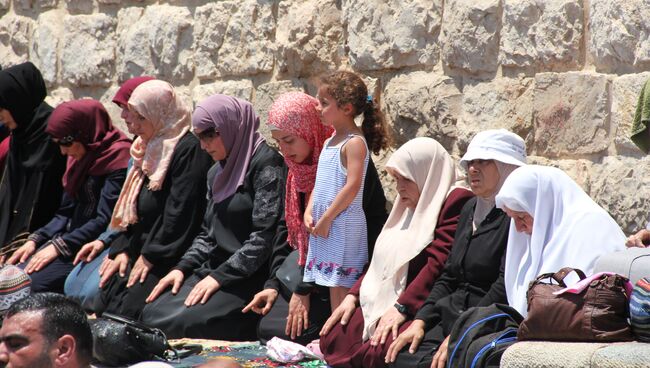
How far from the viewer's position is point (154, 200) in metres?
7.06

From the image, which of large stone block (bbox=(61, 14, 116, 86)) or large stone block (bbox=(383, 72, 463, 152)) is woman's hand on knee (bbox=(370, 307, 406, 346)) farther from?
large stone block (bbox=(61, 14, 116, 86))

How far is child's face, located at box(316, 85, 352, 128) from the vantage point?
5.95m

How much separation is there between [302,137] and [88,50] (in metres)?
3.11

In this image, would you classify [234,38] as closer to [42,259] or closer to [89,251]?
[89,251]

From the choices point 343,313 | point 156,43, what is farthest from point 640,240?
point 156,43

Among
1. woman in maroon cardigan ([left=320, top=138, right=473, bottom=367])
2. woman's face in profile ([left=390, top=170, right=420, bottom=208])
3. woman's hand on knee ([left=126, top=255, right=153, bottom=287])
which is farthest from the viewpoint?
woman's hand on knee ([left=126, top=255, right=153, bottom=287])

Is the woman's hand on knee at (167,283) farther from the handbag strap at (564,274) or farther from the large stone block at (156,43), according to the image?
the handbag strap at (564,274)

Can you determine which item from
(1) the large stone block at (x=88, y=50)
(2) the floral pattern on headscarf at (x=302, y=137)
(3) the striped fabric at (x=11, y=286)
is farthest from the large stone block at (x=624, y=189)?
(1) the large stone block at (x=88, y=50)

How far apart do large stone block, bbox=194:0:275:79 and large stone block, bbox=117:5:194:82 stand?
14 centimetres

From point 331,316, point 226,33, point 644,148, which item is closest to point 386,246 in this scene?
point 331,316

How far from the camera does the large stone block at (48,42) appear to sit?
29.6 ft

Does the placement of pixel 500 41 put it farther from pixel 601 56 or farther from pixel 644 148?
pixel 644 148

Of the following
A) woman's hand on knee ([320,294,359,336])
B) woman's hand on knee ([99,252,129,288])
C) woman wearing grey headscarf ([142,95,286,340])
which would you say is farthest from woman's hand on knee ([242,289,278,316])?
woman's hand on knee ([99,252,129,288])

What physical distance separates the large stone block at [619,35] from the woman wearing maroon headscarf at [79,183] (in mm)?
3445
